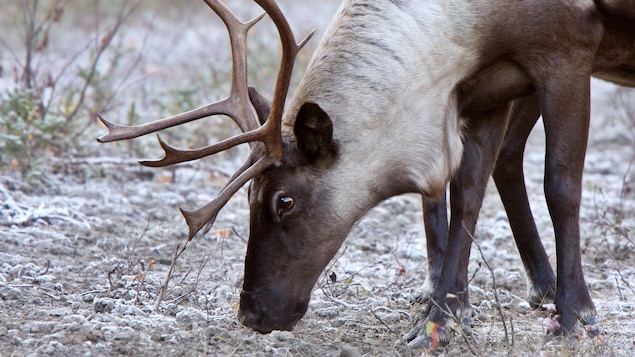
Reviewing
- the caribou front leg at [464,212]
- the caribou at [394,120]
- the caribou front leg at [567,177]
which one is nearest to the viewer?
the caribou at [394,120]

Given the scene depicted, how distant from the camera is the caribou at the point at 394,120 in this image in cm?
433

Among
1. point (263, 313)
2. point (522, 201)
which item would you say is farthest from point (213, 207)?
point (522, 201)

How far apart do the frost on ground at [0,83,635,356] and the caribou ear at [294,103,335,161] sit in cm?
73

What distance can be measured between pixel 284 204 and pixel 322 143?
0.34 m

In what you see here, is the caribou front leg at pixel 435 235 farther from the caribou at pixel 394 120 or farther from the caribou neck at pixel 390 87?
the caribou neck at pixel 390 87

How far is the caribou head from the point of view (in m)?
4.28

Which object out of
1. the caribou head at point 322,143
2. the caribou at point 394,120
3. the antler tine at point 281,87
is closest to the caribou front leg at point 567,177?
the caribou at point 394,120

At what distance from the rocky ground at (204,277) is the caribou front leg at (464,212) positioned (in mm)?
127

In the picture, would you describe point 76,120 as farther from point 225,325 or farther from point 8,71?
point 225,325

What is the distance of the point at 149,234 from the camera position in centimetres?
611

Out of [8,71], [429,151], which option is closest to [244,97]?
[429,151]

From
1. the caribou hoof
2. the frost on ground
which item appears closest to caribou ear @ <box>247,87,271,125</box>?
the frost on ground

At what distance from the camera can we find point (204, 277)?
5.27 m

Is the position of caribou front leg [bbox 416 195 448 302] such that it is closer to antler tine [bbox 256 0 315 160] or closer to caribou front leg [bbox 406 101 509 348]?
caribou front leg [bbox 406 101 509 348]
